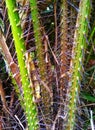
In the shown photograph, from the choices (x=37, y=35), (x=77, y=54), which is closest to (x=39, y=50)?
(x=37, y=35)

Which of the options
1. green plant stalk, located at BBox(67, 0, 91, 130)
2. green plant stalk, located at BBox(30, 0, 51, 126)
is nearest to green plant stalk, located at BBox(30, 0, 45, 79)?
green plant stalk, located at BBox(30, 0, 51, 126)

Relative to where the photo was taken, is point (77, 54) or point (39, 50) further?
point (39, 50)

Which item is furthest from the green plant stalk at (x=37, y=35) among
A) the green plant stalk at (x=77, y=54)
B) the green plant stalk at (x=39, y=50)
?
the green plant stalk at (x=77, y=54)

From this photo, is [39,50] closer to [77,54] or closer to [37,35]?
[37,35]

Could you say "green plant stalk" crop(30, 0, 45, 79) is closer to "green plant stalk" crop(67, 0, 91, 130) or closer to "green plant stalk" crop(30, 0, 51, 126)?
"green plant stalk" crop(30, 0, 51, 126)

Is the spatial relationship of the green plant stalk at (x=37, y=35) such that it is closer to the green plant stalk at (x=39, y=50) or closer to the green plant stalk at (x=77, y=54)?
the green plant stalk at (x=39, y=50)

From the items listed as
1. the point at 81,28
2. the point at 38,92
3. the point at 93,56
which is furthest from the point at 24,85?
the point at 93,56
